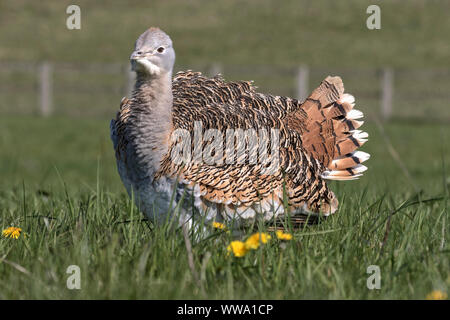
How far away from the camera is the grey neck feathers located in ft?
10.7

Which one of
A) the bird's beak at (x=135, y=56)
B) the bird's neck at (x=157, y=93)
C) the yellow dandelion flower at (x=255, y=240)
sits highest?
the bird's beak at (x=135, y=56)

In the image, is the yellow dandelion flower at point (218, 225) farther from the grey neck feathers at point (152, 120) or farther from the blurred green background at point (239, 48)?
the blurred green background at point (239, 48)

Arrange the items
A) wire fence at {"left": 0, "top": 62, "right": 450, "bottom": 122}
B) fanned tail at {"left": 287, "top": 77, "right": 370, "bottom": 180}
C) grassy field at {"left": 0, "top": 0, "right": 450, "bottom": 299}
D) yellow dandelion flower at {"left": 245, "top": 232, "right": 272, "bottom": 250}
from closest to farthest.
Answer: grassy field at {"left": 0, "top": 0, "right": 450, "bottom": 299} < yellow dandelion flower at {"left": 245, "top": 232, "right": 272, "bottom": 250} < fanned tail at {"left": 287, "top": 77, "right": 370, "bottom": 180} < wire fence at {"left": 0, "top": 62, "right": 450, "bottom": 122}

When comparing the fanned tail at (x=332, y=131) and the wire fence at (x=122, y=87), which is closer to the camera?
the fanned tail at (x=332, y=131)

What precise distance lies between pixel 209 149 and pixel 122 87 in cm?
2285

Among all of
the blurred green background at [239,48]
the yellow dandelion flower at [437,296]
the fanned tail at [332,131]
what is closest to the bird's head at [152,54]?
the fanned tail at [332,131]

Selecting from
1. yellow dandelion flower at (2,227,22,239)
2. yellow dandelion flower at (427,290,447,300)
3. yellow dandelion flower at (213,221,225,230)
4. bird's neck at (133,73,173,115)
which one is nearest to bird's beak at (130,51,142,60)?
bird's neck at (133,73,173,115)

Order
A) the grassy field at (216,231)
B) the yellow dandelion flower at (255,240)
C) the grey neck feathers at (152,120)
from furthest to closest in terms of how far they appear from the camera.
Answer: the grey neck feathers at (152,120)
the yellow dandelion flower at (255,240)
the grassy field at (216,231)

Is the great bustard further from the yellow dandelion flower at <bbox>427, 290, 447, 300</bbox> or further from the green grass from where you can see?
the yellow dandelion flower at <bbox>427, 290, 447, 300</bbox>

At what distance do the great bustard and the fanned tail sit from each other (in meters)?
0.05

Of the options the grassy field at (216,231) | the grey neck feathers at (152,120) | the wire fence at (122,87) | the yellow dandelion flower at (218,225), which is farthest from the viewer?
the wire fence at (122,87)

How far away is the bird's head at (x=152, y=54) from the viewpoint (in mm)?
3176

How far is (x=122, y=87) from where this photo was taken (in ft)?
84.4

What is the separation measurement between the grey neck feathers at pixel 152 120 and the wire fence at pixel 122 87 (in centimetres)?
1710
